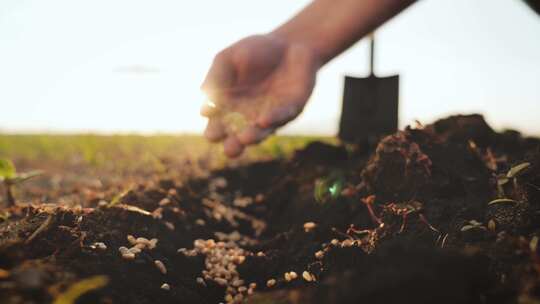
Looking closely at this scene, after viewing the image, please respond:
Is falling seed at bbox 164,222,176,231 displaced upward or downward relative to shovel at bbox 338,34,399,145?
downward

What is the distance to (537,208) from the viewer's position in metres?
1.68

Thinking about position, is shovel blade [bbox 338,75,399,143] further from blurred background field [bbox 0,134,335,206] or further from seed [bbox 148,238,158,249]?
seed [bbox 148,238,158,249]

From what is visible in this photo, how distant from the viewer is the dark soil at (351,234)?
109 centimetres

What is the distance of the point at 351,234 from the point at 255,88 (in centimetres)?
86

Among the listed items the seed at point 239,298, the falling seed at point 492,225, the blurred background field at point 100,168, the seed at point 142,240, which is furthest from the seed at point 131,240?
the falling seed at point 492,225

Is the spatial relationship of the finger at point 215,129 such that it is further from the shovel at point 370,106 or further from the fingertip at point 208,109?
the shovel at point 370,106

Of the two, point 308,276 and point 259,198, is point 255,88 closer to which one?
point 308,276

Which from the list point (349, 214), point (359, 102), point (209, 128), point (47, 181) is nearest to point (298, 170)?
point (359, 102)

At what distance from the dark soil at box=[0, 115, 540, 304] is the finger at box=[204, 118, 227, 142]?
18.7 inches

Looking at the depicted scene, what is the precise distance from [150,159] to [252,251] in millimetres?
4832

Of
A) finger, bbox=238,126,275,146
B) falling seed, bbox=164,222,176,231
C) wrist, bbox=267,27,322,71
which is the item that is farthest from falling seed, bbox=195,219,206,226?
wrist, bbox=267,27,322,71

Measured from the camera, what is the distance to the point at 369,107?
4020 mm

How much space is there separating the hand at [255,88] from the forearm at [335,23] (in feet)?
0.16

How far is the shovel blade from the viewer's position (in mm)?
3965
